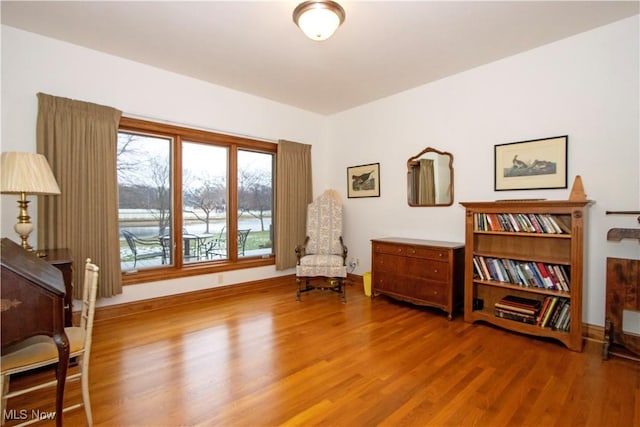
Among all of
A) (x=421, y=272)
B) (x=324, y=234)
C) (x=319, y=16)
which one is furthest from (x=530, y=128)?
(x=324, y=234)

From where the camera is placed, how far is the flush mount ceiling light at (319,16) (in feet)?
7.56

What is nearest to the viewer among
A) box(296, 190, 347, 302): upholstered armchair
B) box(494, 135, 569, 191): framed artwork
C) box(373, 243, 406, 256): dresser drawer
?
box(494, 135, 569, 191): framed artwork

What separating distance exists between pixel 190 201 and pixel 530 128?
12.9ft

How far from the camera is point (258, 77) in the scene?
12.5 ft

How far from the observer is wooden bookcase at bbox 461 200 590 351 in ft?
8.55

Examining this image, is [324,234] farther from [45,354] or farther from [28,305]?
[28,305]

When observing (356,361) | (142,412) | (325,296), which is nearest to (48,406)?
(142,412)

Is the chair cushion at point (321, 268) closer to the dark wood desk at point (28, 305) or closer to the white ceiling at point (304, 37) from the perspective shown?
the white ceiling at point (304, 37)

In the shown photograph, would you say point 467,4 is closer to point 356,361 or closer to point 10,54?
point 356,361

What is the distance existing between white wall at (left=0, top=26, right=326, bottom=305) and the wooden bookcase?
274 centimetres

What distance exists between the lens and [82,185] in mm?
3070

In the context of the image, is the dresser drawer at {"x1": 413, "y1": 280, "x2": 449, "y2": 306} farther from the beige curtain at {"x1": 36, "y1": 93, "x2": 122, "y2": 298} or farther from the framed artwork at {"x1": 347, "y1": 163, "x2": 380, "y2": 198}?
the beige curtain at {"x1": 36, "y1": 93, "x2": 122, "y2": 298}

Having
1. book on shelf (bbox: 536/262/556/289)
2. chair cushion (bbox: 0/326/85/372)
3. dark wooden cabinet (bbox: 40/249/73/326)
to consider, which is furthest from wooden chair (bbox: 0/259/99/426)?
book on shelf (bbox: 536/262/556/289)

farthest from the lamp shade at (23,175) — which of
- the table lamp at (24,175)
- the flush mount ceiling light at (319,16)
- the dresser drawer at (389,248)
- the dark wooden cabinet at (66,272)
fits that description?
the dresser drawer at (389,248)
